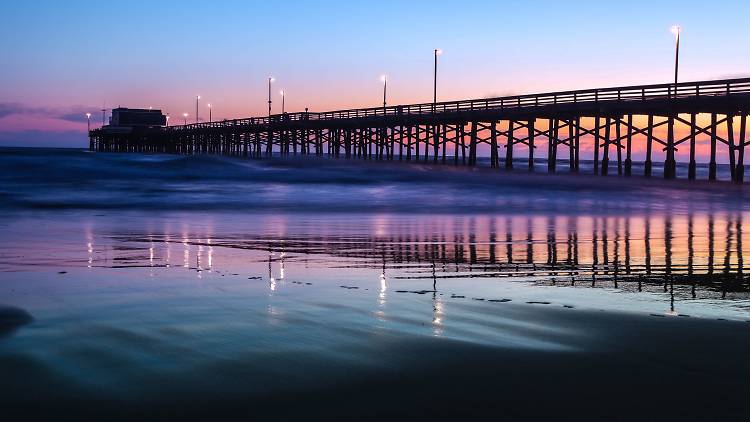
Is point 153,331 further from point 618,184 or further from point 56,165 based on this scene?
point 56,165

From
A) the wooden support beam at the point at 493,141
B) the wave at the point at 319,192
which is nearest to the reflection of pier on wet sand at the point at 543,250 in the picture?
the wave at the point at 319,192

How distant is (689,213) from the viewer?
650 inches

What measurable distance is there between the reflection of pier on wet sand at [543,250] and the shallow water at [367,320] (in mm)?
39

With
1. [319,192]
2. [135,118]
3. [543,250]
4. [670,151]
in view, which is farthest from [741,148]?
[135,118]

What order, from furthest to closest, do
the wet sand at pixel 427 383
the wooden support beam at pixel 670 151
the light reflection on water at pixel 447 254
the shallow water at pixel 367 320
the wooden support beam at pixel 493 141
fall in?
the wooden support beam at pixel 493 141
the wooden support beam at pixel 670 151
the light reflection on water at pixel 447 254
the shallow water at pixel 367 320
the wet sand at pixel 427 383

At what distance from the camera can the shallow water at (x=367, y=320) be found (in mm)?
2867

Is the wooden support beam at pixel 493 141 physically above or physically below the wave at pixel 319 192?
above

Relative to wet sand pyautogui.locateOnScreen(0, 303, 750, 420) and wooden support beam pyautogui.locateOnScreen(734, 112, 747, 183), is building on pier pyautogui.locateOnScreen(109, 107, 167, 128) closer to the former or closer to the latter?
wooden support beam pyautogui.locateOnScreen(734, 112, 747, 183)

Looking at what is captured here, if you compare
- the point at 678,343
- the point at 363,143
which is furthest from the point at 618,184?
the point at 363,143

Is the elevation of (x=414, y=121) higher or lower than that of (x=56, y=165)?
higher

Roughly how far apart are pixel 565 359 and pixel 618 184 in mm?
24367

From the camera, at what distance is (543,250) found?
27.4ft

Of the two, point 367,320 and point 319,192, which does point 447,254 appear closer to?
point 367,320

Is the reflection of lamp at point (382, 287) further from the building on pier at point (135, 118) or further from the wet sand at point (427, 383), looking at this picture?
the building on pier at point (135, 118)
